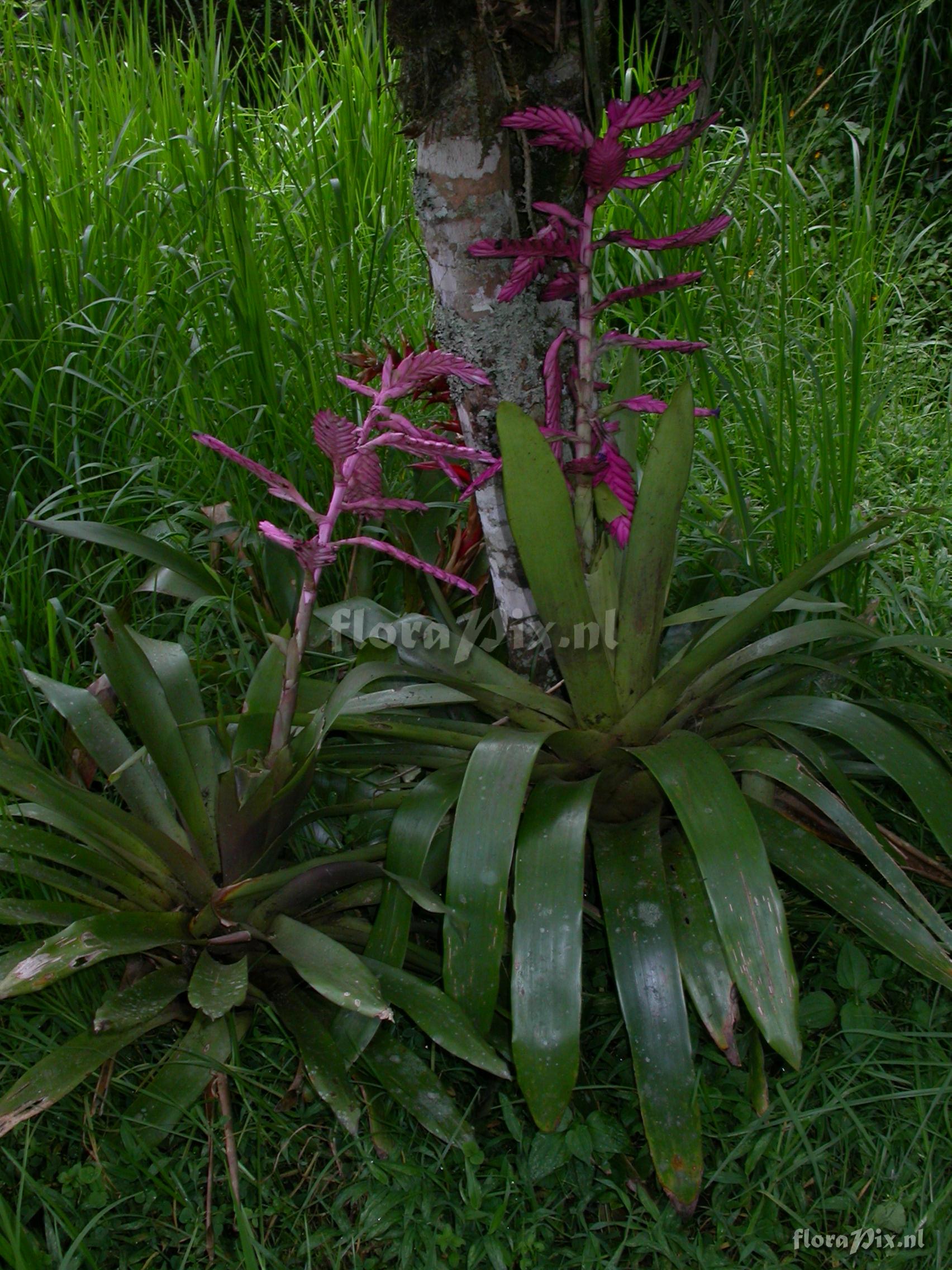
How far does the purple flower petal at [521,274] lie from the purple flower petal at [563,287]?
5 centimetres

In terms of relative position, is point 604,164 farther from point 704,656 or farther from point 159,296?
point 159,296

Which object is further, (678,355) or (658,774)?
(678,355)

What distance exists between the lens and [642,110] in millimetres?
1489

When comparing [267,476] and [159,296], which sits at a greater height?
[267,476]

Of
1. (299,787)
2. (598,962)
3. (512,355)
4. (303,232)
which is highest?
(512,355)

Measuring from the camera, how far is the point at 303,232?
9.78 ft

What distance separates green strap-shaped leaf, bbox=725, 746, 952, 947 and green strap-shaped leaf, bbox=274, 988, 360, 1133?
2.45 feet

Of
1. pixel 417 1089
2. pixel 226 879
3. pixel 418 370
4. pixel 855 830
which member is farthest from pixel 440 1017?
pixel 418 370

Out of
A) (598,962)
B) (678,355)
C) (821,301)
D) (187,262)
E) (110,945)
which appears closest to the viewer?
(110,945)

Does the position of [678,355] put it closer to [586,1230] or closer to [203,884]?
[203,884]

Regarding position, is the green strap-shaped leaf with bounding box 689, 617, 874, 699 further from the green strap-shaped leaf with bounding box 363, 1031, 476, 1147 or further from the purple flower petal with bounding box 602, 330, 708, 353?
the green strap-shaped leaf with bounding box 363, 1031, 476, 1147

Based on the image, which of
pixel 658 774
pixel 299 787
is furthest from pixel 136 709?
pixel 658 774

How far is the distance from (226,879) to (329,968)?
29cm

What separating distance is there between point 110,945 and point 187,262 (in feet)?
6.04
